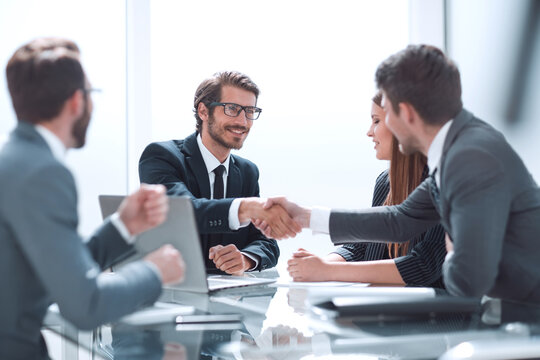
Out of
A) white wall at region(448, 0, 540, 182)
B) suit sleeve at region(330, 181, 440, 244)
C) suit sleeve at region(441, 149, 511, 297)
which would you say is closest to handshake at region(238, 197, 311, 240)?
suit sleeve at region(330, 181, 440, 244)

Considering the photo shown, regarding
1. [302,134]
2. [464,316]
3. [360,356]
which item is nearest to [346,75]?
[302,134]

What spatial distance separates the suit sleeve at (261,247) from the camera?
284cm

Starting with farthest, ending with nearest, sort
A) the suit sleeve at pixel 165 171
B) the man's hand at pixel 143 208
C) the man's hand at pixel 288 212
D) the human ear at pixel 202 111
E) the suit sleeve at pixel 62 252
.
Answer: the human ear at pixel 202 111 < the suit sleeve at pixel 165 171 < the man's hand at pixel 288 212 < the man's hand at pixel 143 208 < the suit sleeve at pixel 62 252

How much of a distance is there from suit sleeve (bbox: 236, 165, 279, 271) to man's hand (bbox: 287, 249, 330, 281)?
437mm

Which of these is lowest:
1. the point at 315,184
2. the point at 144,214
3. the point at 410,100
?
the point at 315,184

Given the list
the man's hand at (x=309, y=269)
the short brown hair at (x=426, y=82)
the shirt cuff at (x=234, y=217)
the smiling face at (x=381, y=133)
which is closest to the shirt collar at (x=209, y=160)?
the shirt cuff at (x=234, y=217)

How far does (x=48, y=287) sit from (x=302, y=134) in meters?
3.21

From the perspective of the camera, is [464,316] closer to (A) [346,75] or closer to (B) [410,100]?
(B) [410,100]

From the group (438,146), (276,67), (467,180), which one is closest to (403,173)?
(438,146)

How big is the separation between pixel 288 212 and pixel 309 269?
0.34 metres

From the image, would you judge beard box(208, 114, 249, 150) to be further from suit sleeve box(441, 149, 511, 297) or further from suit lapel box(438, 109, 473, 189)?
suit sleeve box(441, 149, 511, 297)

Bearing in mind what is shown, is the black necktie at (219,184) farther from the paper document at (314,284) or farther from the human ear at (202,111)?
the paper document at (314,284)

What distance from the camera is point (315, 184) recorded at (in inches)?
169

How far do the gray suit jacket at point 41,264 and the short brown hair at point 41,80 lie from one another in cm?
4
